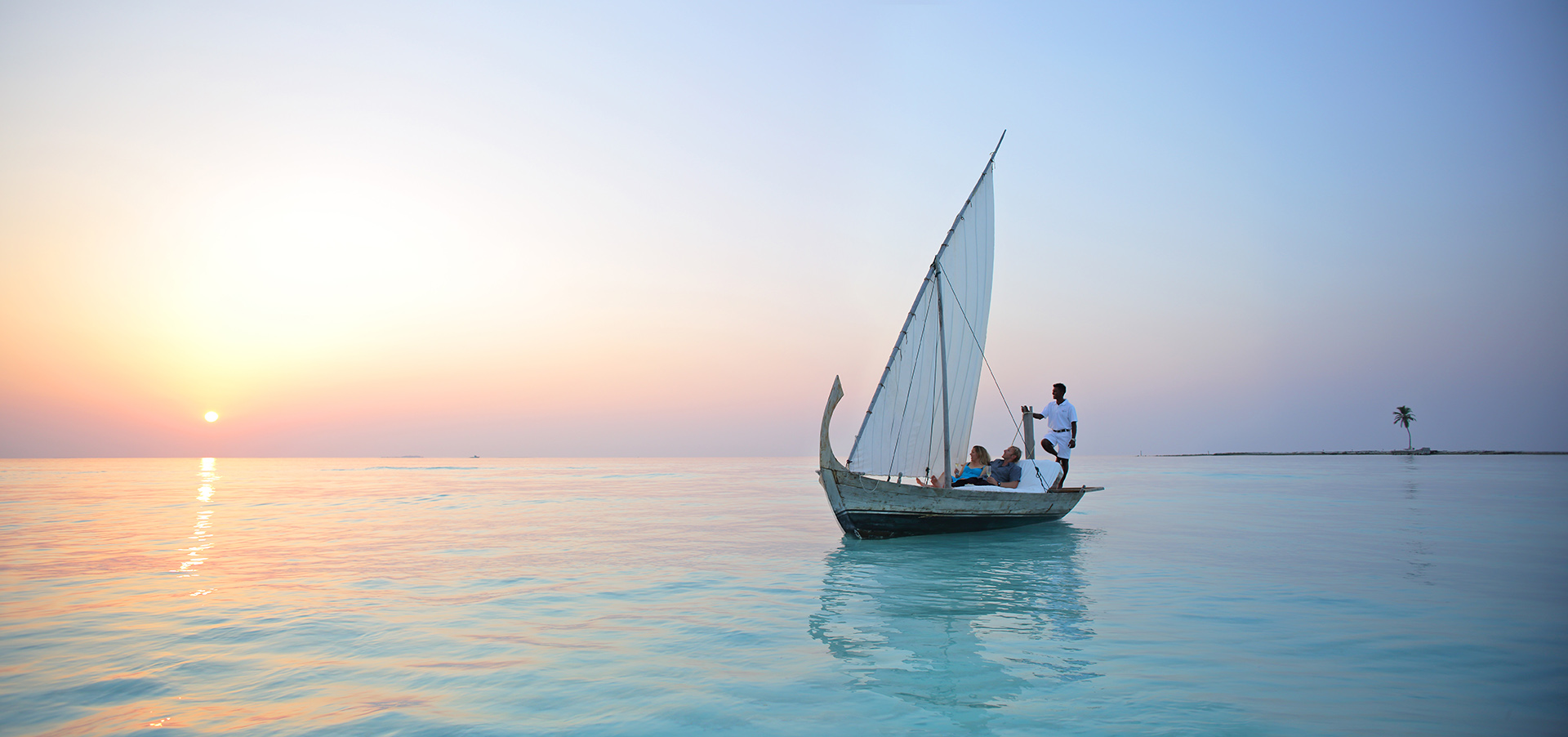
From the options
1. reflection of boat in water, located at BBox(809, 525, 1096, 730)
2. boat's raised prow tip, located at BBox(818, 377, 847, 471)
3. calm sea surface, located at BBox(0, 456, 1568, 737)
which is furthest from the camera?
boat's raised prow tip, located at BBox(818, 377, 847, 471)

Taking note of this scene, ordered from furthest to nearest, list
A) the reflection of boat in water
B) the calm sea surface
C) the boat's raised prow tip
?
the boat's raised prow tip < the reflection of boat in water < the calm sea surface

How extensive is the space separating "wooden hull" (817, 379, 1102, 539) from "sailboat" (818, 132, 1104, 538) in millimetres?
27

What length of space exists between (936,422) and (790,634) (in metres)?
10.7

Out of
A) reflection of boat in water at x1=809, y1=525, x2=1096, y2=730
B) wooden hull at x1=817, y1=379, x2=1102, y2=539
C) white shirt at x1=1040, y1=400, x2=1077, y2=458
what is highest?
white shirt at x1=1040, y1=400, x2=1077, y2=458

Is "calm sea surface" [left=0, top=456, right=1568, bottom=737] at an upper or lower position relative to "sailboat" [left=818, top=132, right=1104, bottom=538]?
lower

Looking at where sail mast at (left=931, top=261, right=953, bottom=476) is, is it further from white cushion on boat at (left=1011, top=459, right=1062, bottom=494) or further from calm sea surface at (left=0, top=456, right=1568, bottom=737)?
white cushion on boat at (left=1011, top=459, right=1062, bottom=494)

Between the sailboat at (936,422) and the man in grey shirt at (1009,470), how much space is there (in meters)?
0.21

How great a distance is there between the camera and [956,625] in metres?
9.18

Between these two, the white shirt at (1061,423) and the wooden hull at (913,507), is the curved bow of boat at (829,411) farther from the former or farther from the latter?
the white shirt at (1061,423)

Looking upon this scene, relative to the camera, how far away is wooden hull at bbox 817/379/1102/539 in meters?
16.7

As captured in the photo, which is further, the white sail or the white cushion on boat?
the white cushion on boat

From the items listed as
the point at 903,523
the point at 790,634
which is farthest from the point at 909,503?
the point at 790,634

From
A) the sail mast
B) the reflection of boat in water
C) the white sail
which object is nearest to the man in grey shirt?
the white sail

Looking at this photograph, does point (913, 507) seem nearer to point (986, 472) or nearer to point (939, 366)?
point (986, 472)
